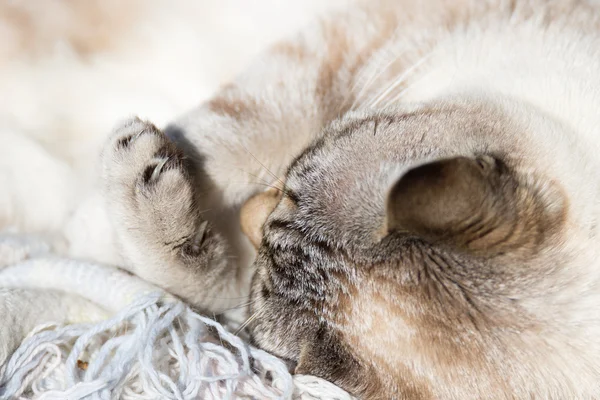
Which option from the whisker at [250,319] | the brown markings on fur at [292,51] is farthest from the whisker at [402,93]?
the whisker at [250,319]

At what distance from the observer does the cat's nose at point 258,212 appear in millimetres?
1276

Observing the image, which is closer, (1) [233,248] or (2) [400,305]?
(2) [400,305]

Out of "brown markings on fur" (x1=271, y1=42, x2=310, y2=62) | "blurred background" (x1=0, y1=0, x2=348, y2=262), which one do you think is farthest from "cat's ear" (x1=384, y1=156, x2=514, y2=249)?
"blurred background" (x1=0, y1=0, x2=348, y2=262)

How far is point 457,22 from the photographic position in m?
1.42

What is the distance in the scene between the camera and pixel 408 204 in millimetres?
745

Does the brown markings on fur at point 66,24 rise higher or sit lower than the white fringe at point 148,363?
higher

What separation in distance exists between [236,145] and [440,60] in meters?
0.53

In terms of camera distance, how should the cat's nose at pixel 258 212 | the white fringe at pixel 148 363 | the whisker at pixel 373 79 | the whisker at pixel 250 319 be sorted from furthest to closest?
1. the whisker at pixel 373 79
2. the cat's nose at pixel 258 212
3. the whisker at pixel 250 319
4. the white fringe at pixel 148 363

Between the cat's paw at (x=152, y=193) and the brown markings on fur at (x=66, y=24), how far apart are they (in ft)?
1.92

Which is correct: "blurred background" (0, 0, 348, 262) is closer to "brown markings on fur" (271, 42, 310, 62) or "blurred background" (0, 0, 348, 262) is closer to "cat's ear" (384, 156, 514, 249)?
"brown markings on fur" (271, 42, 310, 62)

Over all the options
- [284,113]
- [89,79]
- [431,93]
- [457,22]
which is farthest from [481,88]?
[89,79]

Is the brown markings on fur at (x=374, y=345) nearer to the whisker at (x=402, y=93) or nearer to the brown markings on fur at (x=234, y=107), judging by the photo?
the whisker at (x=402, y=93)

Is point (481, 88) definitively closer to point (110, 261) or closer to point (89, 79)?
point (110, 261)

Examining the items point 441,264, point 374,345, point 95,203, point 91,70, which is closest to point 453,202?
point 441,264
